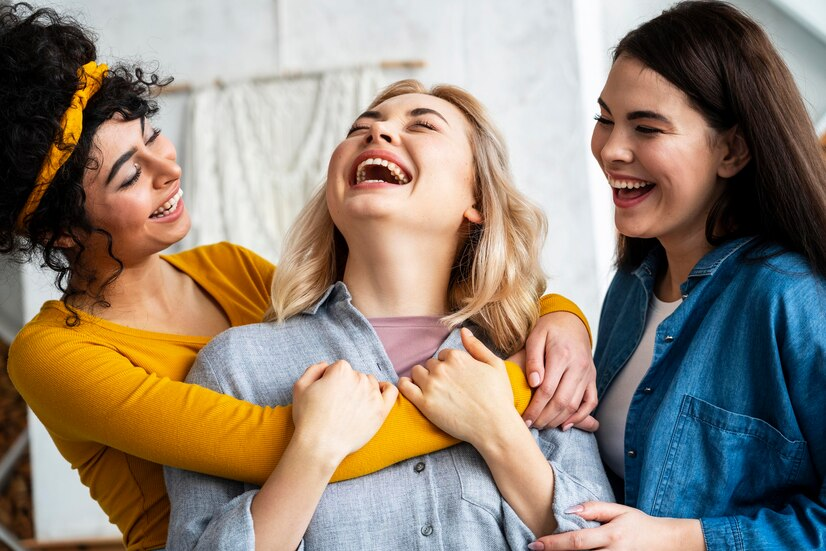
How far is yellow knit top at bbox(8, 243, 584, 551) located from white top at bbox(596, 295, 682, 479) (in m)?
0.16

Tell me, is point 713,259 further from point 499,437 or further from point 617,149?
point 499,437

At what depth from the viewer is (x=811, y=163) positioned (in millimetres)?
1506

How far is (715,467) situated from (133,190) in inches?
46.2

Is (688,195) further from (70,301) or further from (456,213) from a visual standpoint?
(70,301)

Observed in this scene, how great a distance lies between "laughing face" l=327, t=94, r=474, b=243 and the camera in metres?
1.62

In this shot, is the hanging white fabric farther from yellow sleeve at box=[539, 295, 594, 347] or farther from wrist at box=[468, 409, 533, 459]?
wrist at box=[468, 409, 533, 459]

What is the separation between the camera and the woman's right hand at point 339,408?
1.34 metres

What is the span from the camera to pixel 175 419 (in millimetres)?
1386

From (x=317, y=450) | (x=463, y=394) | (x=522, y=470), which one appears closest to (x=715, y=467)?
(x=522, y=470)

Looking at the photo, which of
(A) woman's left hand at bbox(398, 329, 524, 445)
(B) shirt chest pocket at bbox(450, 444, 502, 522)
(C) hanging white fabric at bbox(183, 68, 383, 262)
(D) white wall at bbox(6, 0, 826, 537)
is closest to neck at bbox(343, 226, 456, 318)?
(A) woman's left hand at bbox(398, 329, 524, 445)

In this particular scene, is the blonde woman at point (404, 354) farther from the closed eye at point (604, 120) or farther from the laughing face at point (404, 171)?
the closed eye at point (604, 120)

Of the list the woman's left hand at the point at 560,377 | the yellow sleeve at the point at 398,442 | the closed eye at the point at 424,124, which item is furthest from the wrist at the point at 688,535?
the closed eye at the point at 424,124

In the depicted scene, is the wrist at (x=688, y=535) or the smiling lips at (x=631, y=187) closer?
the wrist at (x=688, y=535)

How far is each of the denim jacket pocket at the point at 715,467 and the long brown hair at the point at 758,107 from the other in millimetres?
304
